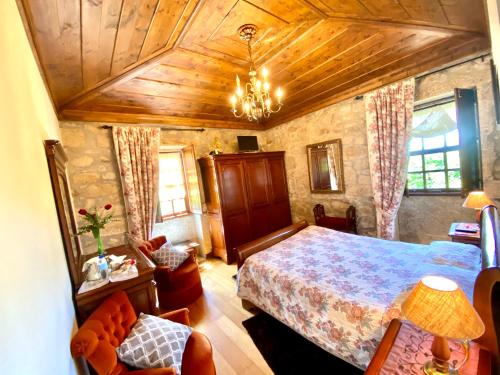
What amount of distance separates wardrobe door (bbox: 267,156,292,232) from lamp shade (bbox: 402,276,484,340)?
351 cm

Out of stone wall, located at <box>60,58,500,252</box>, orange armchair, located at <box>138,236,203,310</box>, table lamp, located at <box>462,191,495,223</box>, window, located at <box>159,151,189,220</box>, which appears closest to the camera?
table lamp, located at <box>462,191,495,223</box>

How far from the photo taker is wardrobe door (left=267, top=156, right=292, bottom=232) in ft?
14.4

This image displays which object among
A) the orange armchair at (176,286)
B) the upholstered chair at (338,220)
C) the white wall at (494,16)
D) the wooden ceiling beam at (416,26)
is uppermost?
the wooden ceiling beam at (416,26)

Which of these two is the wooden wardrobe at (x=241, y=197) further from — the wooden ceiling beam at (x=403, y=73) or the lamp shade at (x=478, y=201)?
the lamp shade at (x=478, y=201)

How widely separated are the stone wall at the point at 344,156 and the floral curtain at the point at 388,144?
23 centimetres

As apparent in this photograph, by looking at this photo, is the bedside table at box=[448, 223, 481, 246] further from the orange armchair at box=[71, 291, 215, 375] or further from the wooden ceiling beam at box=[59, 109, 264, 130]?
the wooden ceiling beam at box=[59, 109, 264, 130]

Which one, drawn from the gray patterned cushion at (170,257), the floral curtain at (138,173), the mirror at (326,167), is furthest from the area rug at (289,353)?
the mirror at (326,167)

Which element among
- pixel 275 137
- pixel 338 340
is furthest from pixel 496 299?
pixel 275 137

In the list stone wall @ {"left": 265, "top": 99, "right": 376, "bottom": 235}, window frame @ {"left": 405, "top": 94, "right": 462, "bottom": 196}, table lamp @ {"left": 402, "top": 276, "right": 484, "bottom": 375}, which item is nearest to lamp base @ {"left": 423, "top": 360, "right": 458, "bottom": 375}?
table lamp @ {"left": 402, "top": 276, "right": 484, "bottom": 375}

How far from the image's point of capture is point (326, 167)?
3885mm

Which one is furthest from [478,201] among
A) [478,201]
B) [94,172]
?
[94,172]

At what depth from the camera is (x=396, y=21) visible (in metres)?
1.97

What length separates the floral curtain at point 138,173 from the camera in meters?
3.12

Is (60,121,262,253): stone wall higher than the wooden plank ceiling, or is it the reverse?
the wooden plank ceiling
